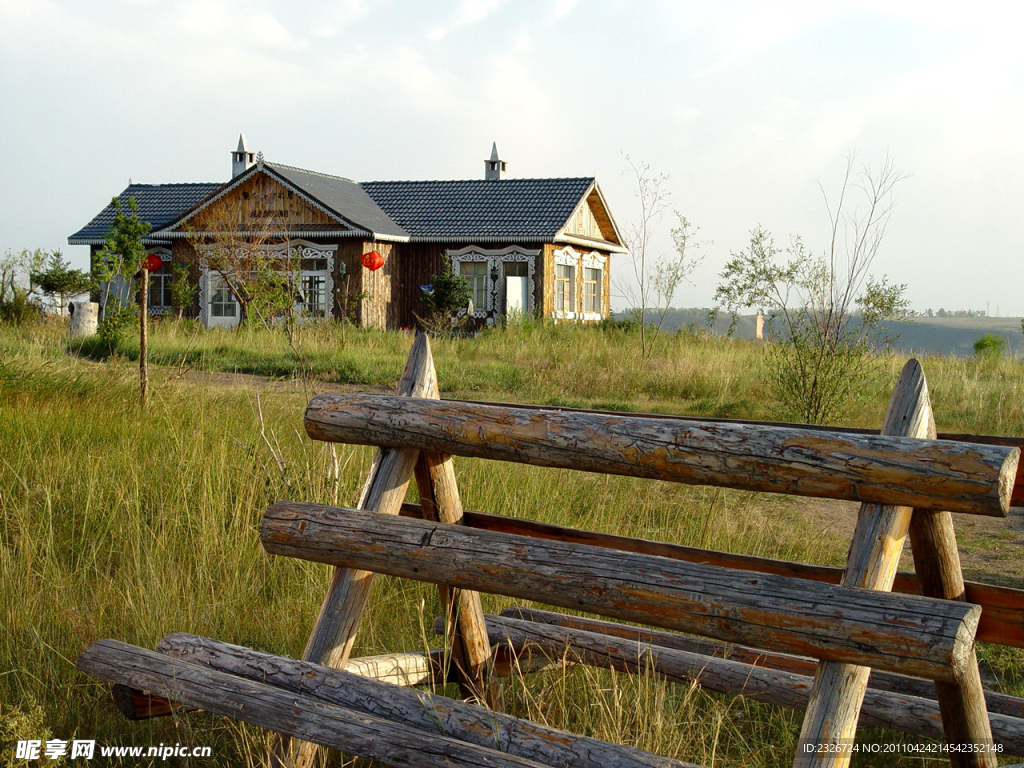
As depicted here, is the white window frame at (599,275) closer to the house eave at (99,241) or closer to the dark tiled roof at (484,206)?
the dark tiled roof at (484,206)

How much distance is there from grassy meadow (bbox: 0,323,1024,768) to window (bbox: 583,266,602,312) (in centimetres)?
1713

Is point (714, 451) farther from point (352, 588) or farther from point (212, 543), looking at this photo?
point (212, 543)

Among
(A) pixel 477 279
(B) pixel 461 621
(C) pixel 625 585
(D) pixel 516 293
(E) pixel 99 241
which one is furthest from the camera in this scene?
(E) pixel 99 241

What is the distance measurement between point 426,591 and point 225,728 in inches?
59.7

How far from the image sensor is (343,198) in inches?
954

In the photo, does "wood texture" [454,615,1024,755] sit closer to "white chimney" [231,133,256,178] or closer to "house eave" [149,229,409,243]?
"house eave" [149,229,409,243]

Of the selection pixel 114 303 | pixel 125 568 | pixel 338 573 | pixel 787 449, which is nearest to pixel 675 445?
pixel 787 449

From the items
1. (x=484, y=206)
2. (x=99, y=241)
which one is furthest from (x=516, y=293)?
(x=99, y=241)

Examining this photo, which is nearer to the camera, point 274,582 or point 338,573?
point 338,573

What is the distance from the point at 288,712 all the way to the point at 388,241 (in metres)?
22.1

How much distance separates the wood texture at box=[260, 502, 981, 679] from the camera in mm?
1788

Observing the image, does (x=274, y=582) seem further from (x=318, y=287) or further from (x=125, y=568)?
(x=318, y=287)

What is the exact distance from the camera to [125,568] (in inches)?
168

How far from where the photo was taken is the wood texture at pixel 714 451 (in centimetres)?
182
